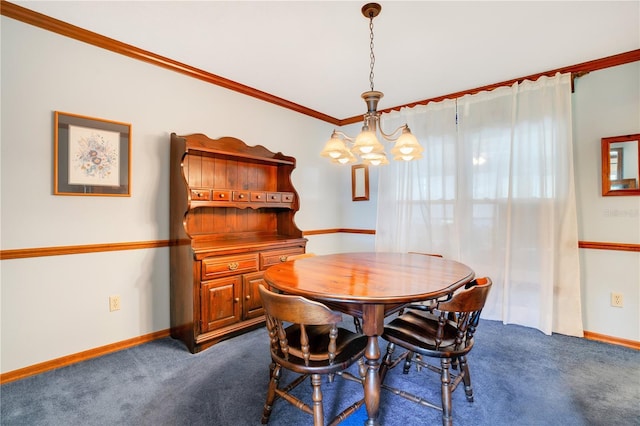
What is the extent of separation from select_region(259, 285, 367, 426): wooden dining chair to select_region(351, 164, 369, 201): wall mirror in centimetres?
276

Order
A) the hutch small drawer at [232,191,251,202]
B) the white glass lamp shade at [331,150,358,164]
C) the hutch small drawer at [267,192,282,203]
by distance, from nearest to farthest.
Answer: the white glass lamp shade at [331,150,358,164] → the hutch small drawer at [232,191,251,202] → the hutch small drawer at [267,192,282,203]

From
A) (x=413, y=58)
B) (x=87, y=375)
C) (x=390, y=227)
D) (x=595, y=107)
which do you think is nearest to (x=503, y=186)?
(x=595, y=107)

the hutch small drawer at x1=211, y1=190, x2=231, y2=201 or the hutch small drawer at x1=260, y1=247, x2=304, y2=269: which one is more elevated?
the hutch small drawer at x1=211, y1=190, x2=231, y2=201

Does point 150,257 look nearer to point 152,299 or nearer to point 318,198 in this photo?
point 152,299

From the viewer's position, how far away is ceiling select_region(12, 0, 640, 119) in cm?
191

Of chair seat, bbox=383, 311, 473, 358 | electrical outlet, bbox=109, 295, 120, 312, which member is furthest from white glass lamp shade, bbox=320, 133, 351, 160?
electrical outlet, bbox=109, 295, 120, 312

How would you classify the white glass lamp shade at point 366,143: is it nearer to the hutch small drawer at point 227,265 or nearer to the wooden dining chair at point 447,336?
the wooden dining chair at point 447,336

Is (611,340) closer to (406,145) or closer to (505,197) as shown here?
(505,197)

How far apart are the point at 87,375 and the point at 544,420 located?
9.29 feet

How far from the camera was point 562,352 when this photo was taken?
7.66 feet

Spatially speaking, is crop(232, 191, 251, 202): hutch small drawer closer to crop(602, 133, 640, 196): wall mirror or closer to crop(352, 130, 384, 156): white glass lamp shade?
crop(352, 130, 384, 156): white glass lamp shade

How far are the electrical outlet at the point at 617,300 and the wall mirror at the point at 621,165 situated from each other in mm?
881

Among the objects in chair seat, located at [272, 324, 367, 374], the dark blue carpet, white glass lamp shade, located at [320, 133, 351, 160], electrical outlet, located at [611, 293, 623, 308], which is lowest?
the dark blue carpet

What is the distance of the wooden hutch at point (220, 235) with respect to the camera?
2.36 m
